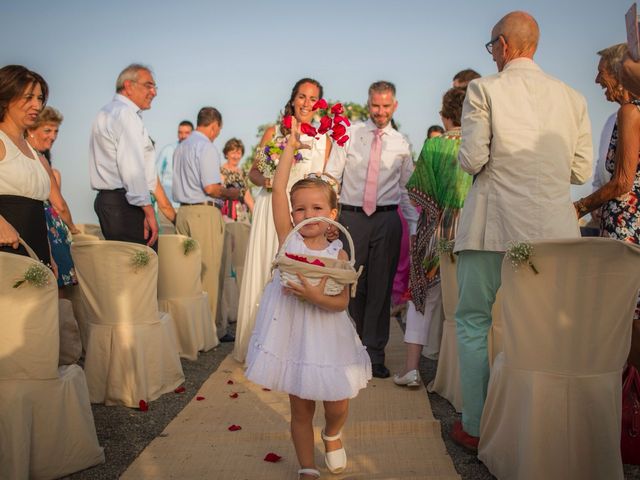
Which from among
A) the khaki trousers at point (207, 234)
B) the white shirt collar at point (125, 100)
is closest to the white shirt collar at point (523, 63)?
the white shirt collar at point (125, 100)

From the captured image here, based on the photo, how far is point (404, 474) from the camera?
3848mm

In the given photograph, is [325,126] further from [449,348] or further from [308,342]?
[449,348]

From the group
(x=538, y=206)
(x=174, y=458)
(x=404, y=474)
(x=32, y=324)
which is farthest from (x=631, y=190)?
(x=32, y=324)

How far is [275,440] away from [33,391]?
1.55 m

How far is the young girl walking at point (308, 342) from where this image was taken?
343 cm

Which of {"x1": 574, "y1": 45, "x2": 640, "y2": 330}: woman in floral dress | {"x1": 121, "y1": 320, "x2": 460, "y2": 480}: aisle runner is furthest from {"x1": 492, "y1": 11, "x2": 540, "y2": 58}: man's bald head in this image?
{"x1": 121, "y1": 320, "x2": 460, "y2": 480}: aisle runner

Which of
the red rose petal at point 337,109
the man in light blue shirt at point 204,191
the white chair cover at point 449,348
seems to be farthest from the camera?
the man in light blue shirt at point 204,191

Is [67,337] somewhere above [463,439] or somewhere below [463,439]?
above

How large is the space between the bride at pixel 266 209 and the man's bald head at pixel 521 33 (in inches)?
100

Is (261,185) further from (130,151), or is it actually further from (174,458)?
(174,458)

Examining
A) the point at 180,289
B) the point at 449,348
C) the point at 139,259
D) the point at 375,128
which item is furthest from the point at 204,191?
the point at 449,348

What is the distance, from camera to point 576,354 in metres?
3.35

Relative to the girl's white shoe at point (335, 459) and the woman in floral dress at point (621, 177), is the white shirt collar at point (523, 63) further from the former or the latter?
the girl's white shoe at point (335, 459)

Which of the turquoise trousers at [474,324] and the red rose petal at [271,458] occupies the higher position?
the turquoise trousers at [474,324]
